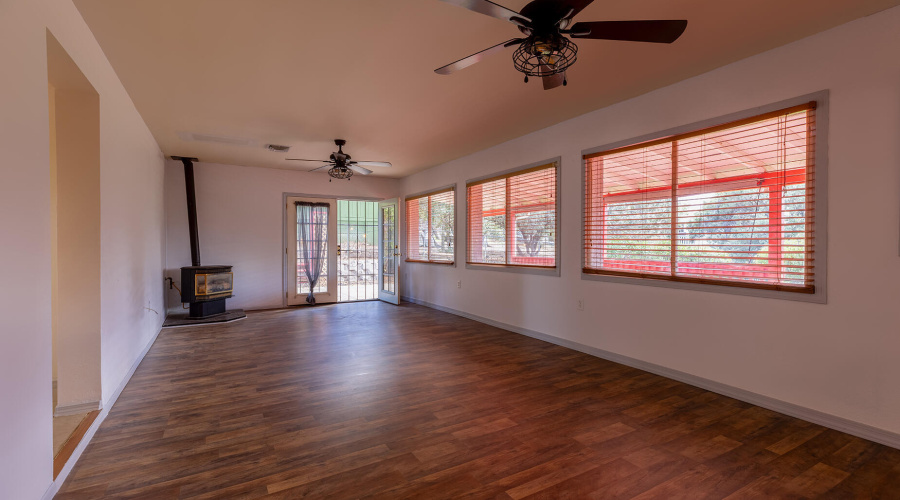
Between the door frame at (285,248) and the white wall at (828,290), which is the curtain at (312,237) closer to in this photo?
the door frame at (285,248)

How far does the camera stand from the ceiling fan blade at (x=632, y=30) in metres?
1.90

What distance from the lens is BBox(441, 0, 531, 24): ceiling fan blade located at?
5.65ft

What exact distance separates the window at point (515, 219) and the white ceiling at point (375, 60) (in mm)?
716

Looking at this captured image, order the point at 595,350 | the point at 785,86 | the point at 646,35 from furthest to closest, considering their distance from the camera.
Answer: the point at 595,350, the point at 785,86, the point at 646,35

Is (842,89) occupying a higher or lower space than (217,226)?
higher

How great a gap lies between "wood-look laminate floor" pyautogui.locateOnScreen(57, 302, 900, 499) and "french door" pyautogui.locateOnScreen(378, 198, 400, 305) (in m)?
3.67

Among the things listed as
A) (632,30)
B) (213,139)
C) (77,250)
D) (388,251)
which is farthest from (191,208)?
(632,30)

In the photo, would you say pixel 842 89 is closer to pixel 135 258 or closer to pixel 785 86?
pixel 785 86

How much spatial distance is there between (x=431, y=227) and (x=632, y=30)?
5.49 meters

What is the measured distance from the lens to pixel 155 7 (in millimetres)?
2283

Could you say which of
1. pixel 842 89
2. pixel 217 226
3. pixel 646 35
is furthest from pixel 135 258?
pixel 842 89

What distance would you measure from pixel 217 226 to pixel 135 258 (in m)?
3.09

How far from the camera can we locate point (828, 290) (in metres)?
2.58

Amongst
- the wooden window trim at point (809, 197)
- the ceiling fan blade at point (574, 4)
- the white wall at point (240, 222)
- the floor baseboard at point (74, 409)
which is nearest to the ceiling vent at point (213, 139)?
the white wall at point (240, 222)
